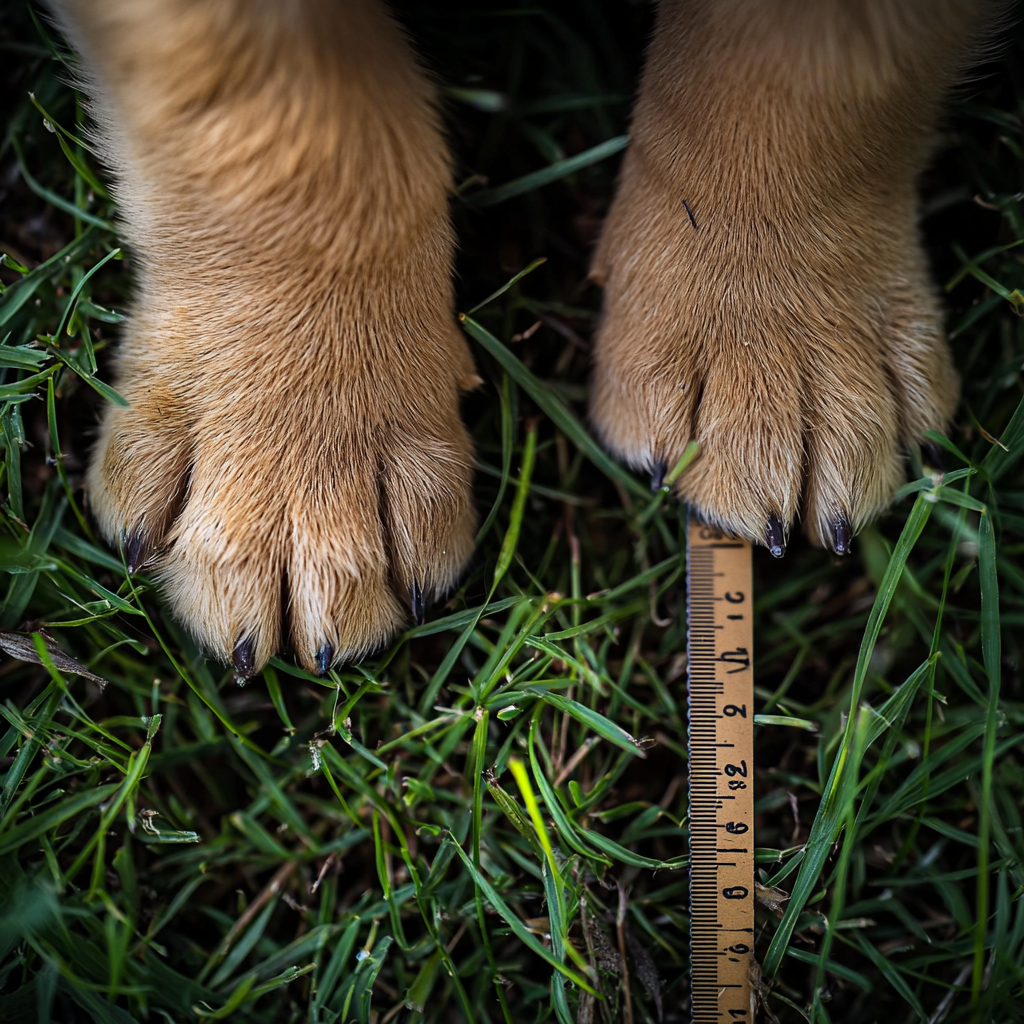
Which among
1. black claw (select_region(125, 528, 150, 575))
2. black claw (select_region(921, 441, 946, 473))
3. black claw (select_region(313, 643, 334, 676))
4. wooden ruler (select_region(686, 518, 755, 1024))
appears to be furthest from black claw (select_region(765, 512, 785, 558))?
black claw (select_region(125, 528, 150, 575))

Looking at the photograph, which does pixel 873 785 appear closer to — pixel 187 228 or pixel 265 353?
pixel 265 353

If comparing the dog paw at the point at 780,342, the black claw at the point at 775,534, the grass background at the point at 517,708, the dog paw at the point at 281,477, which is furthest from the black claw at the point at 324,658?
the black claw at the point at 775,534

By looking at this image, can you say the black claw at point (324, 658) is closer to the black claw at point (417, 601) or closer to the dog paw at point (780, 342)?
the black claw at point (417, 601)

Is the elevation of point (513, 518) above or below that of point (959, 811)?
above

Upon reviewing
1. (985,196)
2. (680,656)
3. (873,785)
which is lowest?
(873,785)

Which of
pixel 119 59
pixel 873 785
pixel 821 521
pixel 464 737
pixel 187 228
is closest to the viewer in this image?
pixel 119 59

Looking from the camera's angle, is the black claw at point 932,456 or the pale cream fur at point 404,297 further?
the black claw at point 932,456

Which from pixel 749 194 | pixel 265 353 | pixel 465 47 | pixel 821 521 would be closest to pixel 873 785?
pixel 821 521
